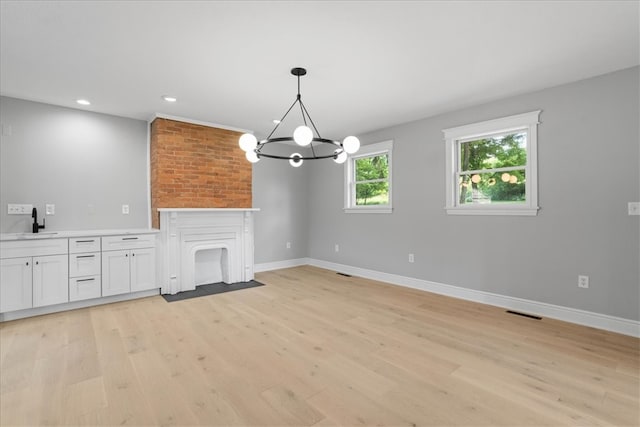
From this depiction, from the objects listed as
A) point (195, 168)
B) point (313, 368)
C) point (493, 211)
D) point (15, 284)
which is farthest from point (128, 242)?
point (493, 211)

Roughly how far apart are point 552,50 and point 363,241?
3709 millimetres

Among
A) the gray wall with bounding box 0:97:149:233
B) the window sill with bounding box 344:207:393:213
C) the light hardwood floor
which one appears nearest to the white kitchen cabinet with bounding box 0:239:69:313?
the light hardwood floor

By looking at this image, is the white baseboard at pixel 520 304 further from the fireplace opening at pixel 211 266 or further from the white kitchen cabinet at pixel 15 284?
the white kitchen cabinet at pixel 15 284

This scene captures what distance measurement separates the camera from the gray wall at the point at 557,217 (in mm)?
3020

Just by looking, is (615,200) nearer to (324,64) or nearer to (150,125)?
(324,64)

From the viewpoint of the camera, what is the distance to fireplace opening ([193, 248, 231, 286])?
498 centimetres

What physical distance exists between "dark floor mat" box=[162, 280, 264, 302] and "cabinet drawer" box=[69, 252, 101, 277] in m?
0.93

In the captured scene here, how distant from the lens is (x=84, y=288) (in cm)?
379

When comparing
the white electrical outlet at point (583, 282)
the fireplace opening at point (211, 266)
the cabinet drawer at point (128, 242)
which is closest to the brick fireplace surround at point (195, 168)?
the cabinet drawer at point (128, 242)

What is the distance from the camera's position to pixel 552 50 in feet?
8.79

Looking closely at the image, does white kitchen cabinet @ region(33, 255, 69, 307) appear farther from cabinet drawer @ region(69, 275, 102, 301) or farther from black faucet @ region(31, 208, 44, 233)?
black faucet @ region(31, 208, 44, 233)

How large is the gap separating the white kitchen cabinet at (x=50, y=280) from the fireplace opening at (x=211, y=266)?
1648 mm

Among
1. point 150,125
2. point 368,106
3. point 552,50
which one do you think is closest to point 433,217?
point 368,106

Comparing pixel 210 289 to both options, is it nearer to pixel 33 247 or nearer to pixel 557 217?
pixel 33 247
